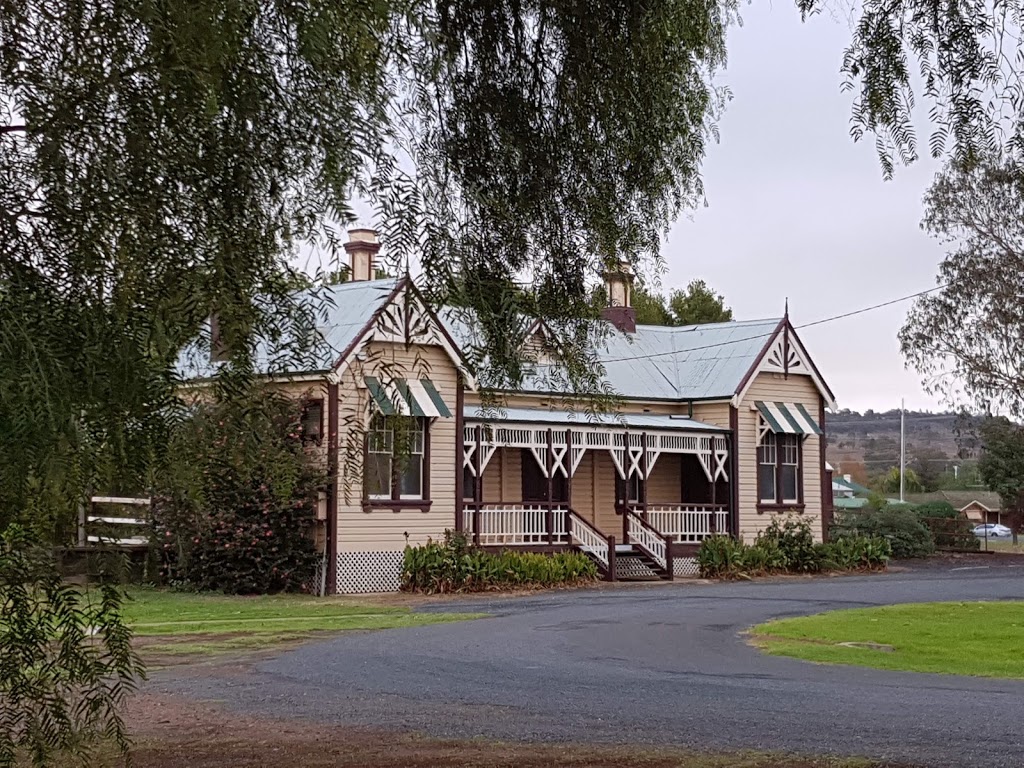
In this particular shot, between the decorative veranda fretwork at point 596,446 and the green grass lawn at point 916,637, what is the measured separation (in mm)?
8582

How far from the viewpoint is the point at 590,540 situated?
93.5 ft

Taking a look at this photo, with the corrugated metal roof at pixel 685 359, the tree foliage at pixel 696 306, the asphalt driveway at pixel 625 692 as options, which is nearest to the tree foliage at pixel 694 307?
the tree foliage at pixel 696 306

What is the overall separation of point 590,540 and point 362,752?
19.9 metres

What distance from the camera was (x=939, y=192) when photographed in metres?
40.8

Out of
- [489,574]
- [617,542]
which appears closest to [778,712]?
[489,574]

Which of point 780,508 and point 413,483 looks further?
point 780,508

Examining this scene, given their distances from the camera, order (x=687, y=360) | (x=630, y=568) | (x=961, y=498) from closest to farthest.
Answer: (x=630, y=568) < (x=687, y=360) < (x=961, y=498)

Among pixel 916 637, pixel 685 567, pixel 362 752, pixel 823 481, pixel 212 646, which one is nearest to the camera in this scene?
pixel 362 752

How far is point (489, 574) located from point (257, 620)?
6.82 meters

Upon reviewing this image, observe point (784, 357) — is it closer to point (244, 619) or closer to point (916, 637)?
point (916, 637)

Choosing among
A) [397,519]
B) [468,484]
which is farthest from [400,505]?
[468,484]

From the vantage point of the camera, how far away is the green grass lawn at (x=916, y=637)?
14852mm

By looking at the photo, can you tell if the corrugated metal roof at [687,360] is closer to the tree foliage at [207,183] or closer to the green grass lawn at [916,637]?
the green grass lawn at [916,637]

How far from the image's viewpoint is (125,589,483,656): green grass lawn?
16438 millimetres
